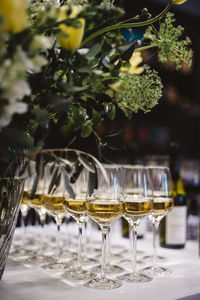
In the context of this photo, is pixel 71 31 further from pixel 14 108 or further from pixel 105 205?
pixel 105 205

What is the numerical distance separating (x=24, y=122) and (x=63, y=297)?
0.41 metres

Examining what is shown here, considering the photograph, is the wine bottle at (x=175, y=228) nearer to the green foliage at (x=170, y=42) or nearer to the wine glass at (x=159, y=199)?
the wine glass at (x=159, y=199)

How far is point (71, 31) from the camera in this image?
2.52 ft

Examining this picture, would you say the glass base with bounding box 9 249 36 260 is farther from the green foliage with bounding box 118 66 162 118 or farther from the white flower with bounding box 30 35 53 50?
the white flower with bounding box 30 35 53 50

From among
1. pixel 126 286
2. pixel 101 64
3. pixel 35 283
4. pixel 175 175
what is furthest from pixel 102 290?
pixel 175 175

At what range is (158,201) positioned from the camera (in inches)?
48.0

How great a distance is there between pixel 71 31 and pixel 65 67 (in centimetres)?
16

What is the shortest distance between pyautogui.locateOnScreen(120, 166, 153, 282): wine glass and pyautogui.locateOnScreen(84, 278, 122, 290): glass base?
0.05 meters

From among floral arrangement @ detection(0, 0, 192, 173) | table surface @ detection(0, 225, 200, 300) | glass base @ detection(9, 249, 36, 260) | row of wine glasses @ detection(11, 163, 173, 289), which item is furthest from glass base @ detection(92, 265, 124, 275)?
floral arrangement @ detection(0, 0, 192, 173)

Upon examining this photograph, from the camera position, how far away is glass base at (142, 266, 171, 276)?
1161 mm

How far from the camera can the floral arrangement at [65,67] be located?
68cm

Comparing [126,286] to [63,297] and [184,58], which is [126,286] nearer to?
[63,297]

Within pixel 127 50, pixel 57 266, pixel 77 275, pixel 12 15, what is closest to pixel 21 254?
pixel 57 266

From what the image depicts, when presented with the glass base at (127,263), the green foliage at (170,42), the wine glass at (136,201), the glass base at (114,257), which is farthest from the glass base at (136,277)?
the green foliage at (170,42)
